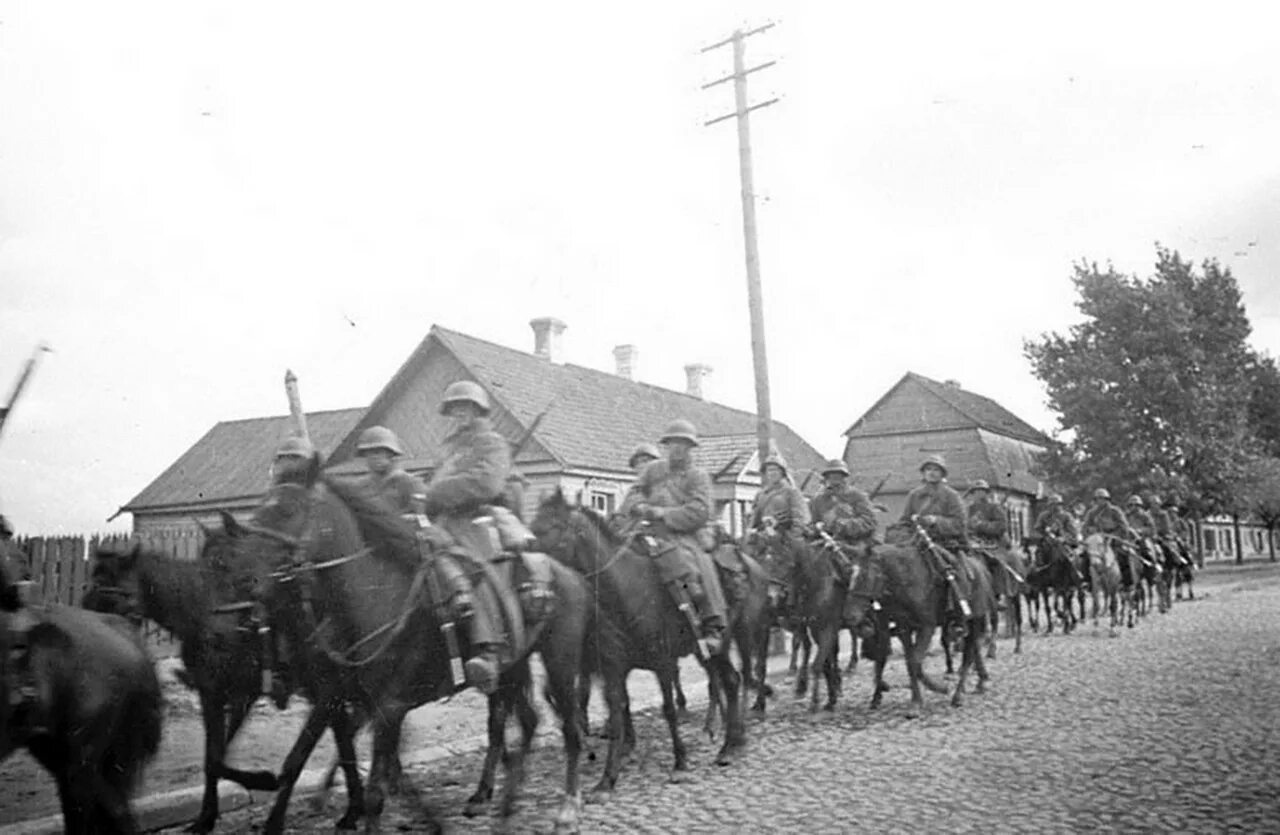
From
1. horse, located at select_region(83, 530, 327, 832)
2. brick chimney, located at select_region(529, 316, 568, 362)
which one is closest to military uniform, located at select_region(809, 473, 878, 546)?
horse, located at select_region(83, 530, 327, 832)

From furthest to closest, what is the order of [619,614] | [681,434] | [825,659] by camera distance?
1. [825,659]
2. [681,434]
3. [619,614]

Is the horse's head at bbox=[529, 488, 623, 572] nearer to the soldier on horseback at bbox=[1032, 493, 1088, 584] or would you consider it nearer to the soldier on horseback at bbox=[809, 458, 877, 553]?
the soldier on horseback at bbox=[809, 458, 877, 553]

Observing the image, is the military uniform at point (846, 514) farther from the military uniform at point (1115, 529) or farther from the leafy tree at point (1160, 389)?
the leafy tree at point (1160, 389)

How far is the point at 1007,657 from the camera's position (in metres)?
16.2

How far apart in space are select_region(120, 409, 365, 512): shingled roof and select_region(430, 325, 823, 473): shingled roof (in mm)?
9134

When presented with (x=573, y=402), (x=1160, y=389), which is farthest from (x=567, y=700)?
(x=1160, y=389)

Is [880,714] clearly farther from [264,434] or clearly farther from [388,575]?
[264,434]

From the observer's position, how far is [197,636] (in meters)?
7.44

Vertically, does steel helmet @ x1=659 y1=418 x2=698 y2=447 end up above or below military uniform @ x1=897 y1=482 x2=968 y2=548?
above

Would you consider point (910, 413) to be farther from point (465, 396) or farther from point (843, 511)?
point (465, 396)

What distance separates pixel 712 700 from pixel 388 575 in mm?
4414

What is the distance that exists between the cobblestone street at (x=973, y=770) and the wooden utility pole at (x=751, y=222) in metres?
5.10

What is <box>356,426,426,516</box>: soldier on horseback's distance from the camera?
7.43 metres

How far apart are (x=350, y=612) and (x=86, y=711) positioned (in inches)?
60.7
